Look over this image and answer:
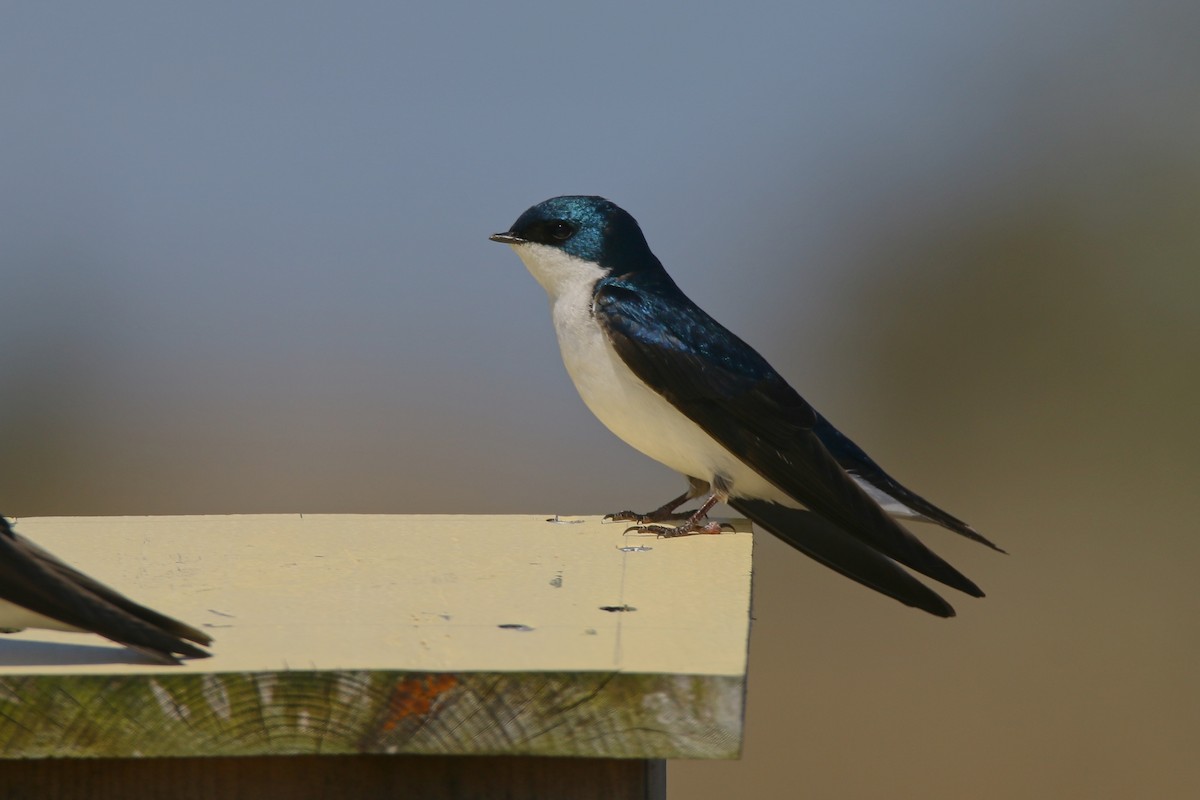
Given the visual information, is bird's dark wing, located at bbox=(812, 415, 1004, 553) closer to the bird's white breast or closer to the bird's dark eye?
the bird's white breast

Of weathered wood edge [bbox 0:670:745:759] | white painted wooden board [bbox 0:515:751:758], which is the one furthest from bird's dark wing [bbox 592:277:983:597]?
weathered wood edge [bbox 0:670:745:759]

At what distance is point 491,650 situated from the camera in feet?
5.01

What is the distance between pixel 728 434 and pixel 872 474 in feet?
1.24

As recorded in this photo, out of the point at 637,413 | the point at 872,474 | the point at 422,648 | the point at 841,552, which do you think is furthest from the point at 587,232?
the point at 422,648

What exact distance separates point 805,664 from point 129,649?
476 cm

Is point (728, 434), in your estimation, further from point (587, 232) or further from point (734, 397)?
point (587, 232)

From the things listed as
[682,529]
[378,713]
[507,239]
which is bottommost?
[378,713]

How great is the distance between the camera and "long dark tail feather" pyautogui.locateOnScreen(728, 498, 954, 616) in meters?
2.74

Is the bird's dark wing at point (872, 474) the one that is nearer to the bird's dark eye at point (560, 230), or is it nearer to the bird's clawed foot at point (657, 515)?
the bird's clawed foot at point (657, 515)

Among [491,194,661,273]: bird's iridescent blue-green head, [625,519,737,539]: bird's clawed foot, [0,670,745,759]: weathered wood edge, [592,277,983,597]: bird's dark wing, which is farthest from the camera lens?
[491,194,661,273]: bird's iridescent blue-green head

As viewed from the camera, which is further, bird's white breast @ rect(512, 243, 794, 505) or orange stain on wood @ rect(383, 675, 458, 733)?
bird's white breast @ rect(512, 243, 794, 505)

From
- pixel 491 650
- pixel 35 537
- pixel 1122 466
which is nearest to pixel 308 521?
pixel 35 537

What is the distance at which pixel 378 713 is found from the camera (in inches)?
55.9

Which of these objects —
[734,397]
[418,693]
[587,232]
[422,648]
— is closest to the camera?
[418,693]
